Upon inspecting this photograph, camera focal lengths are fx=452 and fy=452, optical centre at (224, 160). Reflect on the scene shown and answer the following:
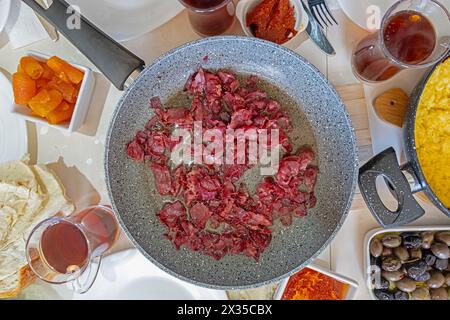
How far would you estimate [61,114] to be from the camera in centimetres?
94

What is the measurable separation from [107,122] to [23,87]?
0.18 metres

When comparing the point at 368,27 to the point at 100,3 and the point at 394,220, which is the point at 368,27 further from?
the point at 100,3

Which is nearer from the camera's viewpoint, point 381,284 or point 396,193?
point 396,193

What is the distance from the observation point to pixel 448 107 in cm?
92

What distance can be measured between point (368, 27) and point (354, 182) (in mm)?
342

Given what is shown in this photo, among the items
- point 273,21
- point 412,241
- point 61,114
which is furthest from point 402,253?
point 61,114

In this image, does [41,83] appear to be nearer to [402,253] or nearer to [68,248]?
[68,248]

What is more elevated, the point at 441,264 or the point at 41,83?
the point at 41,83

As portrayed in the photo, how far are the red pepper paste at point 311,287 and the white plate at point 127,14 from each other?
2.06ft

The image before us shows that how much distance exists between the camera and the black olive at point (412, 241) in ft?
3.18

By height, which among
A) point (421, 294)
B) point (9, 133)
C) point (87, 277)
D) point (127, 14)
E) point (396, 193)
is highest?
point (127, 14)

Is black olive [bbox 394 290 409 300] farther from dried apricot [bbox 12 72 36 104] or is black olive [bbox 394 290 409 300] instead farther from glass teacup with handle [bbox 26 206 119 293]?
dried apricot [bbox 12 72 36 104]

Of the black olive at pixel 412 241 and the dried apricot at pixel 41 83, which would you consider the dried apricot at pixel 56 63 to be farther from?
the black olive at pixel 412 241

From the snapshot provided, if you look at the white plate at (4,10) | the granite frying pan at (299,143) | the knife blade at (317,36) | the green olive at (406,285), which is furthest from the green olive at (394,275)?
the white plate at (4,10)
